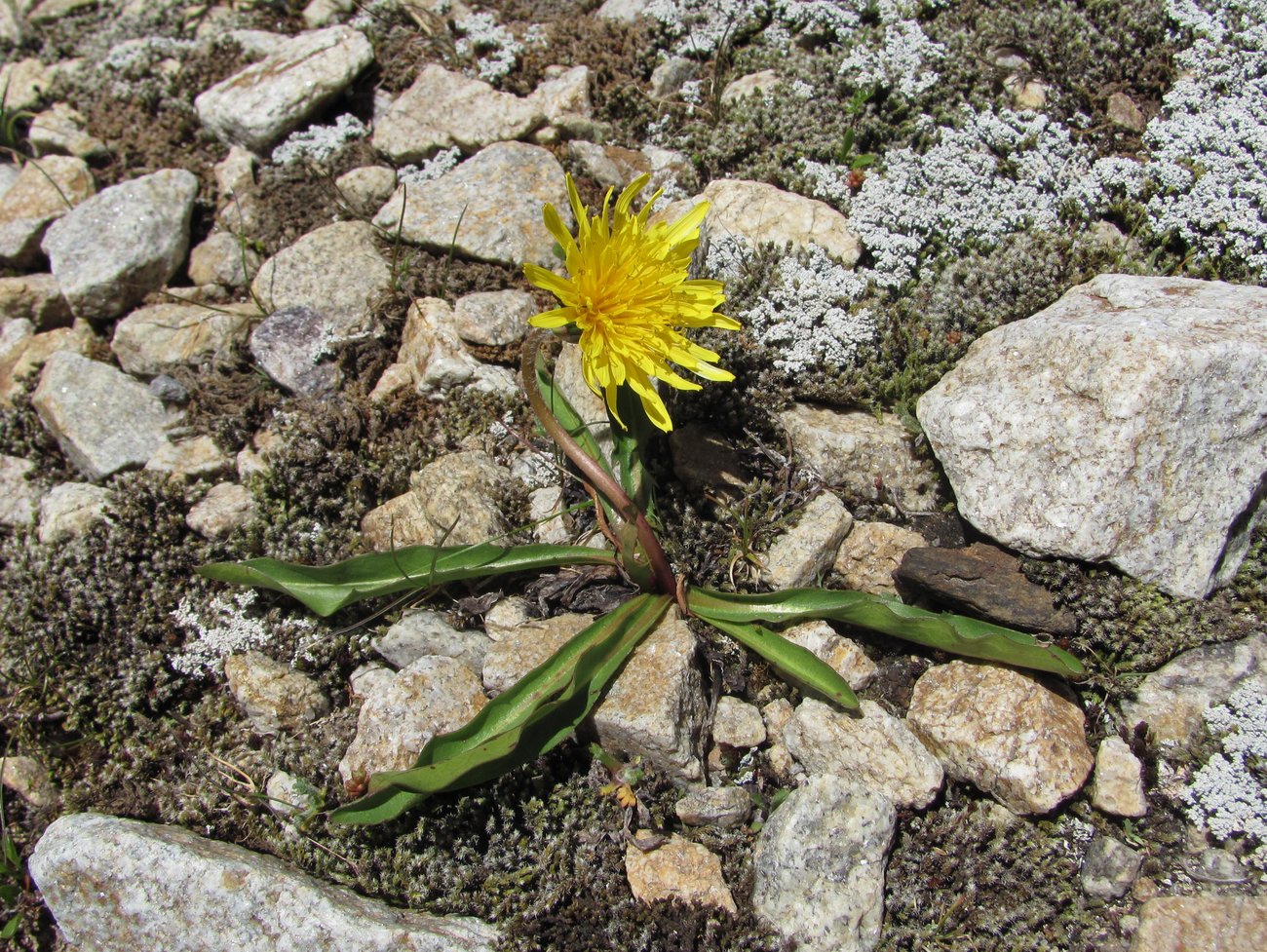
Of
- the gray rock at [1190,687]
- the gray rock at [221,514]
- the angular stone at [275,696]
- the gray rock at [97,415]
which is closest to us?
the gray rock at [1190,687]

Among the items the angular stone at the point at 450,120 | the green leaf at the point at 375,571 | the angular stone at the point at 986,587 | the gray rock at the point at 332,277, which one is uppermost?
the angular stone at the point at 450,120

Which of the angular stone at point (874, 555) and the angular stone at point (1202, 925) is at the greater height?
the angular stone at point (874, 555)

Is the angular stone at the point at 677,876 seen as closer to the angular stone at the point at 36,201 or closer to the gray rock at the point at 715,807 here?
the gray rock at the point at 715,807

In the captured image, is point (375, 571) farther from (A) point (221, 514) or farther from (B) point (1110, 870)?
(B) point (1110, 870)

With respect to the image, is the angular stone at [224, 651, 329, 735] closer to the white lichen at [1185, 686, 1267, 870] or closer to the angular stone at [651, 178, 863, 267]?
the angular stone at [651, 178, 863, 267]

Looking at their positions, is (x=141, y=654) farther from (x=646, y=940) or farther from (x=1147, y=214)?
(x=1147, y=214)

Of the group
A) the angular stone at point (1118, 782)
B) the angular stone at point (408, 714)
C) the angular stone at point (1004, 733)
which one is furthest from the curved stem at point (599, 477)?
the angular stone at point (1118, 782)

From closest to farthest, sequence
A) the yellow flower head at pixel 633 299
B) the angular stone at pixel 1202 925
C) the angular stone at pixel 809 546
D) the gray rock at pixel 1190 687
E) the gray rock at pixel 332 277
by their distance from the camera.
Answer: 1. the angular stone at pixel 1202 925
2. the yellow flower head at pixel 633 299
3. the gray rock at pixel 1190 687
4. the angular stone at pixel 809 546
5. the gray rock at pixel 332 277

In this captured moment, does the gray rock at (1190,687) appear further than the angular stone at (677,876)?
Yes

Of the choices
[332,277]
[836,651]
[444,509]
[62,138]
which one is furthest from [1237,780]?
[62,138]
